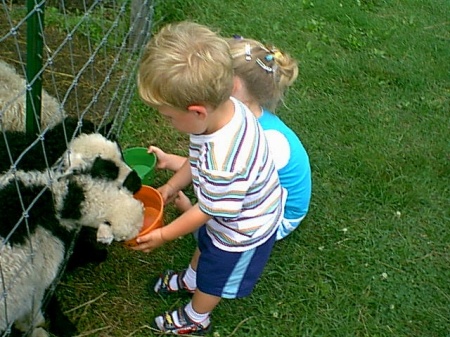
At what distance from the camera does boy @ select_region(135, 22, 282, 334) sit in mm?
1914

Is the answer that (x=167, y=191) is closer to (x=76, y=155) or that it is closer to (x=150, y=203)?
(x=150, y=203)

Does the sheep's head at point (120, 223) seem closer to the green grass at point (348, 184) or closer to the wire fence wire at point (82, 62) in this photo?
the green grass at point (348, 184)

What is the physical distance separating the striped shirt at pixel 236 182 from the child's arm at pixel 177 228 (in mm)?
62

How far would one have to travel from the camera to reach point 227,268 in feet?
7.53

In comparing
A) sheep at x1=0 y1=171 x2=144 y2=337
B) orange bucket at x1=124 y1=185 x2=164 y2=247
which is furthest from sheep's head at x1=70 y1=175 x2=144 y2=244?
orange bucket at x1=124 y1=185 x2=164 y2=247

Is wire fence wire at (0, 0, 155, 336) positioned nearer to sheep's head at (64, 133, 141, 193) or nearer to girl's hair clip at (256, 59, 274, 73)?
sheep's head at (64, 133, 141, 193)

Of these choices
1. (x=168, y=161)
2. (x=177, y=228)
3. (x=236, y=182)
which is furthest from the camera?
(x=168, y=161)

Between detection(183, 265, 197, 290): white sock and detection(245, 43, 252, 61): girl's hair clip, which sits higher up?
detection(245, 43, 252, 61): girl's hair clip

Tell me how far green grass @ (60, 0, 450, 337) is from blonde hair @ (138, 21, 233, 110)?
102cm

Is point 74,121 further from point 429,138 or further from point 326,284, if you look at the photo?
point 429,138

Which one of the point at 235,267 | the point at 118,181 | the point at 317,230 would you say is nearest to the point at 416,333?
the point at 317,230

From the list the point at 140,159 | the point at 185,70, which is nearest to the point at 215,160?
the point at 185,70

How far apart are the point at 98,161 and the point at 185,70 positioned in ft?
1.40

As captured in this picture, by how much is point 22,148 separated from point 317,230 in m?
1.49
